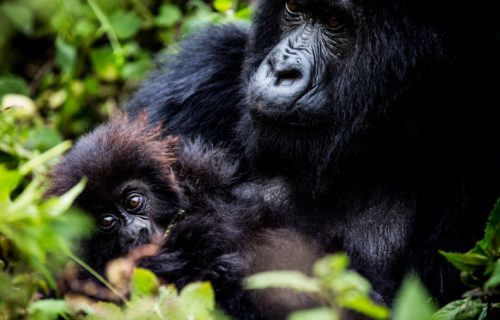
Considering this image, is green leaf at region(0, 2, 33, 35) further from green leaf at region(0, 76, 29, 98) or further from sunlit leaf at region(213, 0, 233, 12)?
sunlit leaf at region(213, 0, 233, 12)

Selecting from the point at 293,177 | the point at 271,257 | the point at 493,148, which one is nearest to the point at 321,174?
the point at 293,177

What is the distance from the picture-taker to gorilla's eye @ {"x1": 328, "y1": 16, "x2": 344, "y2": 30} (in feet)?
11.4

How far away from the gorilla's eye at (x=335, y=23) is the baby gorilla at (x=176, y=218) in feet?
2.87

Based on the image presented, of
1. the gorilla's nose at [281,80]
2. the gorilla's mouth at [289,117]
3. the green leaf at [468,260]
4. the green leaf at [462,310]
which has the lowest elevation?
the green leaf at [462,310]

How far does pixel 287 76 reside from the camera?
133 inches

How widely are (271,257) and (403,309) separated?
1443 mm

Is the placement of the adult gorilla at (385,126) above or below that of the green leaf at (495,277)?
above

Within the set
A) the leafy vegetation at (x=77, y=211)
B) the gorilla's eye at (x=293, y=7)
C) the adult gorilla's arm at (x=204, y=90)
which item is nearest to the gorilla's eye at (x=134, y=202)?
the leafy vegetation at (x=77, y=211)

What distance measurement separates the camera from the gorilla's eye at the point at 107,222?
311 cm

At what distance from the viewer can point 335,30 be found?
347 centimetres

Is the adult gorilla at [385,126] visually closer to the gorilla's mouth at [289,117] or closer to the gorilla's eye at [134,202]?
the gorilla's mouth at [289,117]

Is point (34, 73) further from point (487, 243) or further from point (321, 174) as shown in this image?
point (487, 243)

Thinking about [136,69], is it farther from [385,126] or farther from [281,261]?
[281,261]

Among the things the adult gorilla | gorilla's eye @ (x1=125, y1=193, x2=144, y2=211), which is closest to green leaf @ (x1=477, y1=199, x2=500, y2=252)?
the adult gorilla
